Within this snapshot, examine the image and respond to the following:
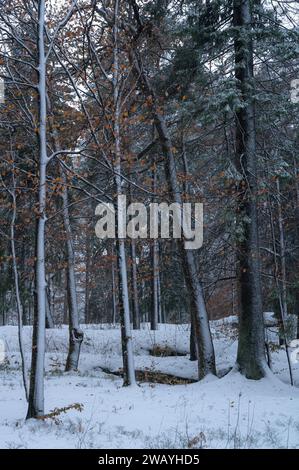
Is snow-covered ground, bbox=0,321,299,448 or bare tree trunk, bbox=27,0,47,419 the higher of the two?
bare tree trunk, bbox=27,0,47,419

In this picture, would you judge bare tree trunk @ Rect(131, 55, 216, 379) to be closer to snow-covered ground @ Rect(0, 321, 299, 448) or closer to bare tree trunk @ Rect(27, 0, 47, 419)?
snow-covered ground @ Rect(0, 321, 299, 448)

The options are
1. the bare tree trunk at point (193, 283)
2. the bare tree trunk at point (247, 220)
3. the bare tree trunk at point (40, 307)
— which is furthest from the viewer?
the bare tree trunk at point (193, 283)

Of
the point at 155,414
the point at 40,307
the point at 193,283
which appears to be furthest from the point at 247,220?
the point at 40,307

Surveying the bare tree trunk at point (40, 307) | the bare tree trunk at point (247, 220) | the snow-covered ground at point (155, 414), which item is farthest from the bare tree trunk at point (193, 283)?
the bare tree trunk at point (40, 307)

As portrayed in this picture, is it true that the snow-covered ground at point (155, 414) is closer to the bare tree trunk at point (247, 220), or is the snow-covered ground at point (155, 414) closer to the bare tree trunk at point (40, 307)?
the bare tree trunk at point (40, 307)

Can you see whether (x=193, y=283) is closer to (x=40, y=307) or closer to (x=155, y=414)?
(x=155, y=414)

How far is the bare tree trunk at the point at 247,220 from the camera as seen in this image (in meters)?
11.2

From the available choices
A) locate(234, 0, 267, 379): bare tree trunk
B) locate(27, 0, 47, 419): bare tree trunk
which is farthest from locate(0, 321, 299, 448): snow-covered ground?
locate(234, 0, 267, 379): bare tree trunk

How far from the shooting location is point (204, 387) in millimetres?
10961

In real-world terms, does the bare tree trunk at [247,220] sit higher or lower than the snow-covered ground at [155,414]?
higher

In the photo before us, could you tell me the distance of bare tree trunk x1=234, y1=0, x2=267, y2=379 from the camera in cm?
1118

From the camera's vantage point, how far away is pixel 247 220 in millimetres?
11203

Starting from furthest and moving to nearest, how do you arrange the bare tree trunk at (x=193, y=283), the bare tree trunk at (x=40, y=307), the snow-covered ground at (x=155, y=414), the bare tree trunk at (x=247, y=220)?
the bare tree trunk at (x=193, y=283) < the bare tree trunk at (x=247, y=220) < the bare tree trunk at (x=40, y=307) < the snow-covered ground at (x=155, y=414)

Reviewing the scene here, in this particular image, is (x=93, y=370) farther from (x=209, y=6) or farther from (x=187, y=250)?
(x=209, y=6)
